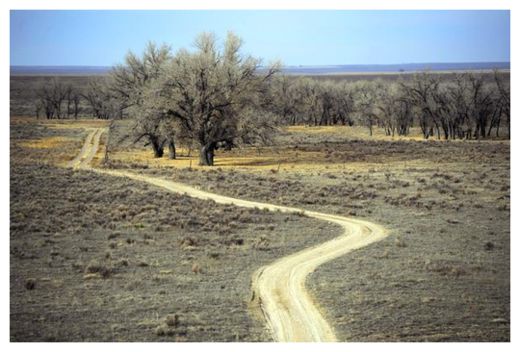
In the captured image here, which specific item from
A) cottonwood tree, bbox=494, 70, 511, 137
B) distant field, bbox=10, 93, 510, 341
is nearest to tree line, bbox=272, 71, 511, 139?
cottonwood tree, bbox=494, 70, 511, 137

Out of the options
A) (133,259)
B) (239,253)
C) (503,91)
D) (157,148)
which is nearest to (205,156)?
(157,148)

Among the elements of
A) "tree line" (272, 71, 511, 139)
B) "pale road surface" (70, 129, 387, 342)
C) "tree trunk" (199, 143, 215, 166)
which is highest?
"tree line" (272, 71, 511, 139)

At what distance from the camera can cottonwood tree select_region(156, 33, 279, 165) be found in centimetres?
4109

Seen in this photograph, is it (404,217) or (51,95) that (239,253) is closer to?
(404,217)

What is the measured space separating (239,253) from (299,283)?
361 centimetres

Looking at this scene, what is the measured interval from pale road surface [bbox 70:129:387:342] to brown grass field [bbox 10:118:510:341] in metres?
0.36

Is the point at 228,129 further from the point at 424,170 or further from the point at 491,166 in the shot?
the point at 491,166

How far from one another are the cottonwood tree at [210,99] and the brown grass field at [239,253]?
15.9 ft

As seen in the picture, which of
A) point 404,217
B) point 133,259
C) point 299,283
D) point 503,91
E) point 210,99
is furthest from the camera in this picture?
point 503,91

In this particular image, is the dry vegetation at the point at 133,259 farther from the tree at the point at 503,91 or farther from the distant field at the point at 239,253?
the tree at the point at 503,91

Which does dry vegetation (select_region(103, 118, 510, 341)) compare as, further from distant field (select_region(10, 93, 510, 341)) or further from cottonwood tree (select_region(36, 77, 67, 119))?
cottonwood tree (select_region(36, 77, 67, 119))

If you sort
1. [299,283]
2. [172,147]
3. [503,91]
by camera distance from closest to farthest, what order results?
[299,283]
[172,147]
[503,91]

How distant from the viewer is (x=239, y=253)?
757 inches

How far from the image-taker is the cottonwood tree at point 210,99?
41094 mm
